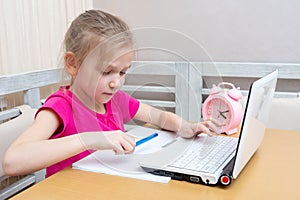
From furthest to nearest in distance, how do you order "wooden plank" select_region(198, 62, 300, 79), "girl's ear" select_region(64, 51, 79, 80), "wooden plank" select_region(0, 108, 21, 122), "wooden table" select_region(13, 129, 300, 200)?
"wooden plank" select_region(198, 62, 300, 79) < "wooden plank" select_region(0, 108, 21, 122) < "girl's ear" select_region(64, 51, 79, 80) < "wooden table" select_region(13, 129, 300, 200)

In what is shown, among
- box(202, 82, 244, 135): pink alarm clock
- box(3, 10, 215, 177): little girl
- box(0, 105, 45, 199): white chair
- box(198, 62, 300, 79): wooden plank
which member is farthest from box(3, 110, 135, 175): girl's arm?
box(198, 62, 300, 79): wooden plank

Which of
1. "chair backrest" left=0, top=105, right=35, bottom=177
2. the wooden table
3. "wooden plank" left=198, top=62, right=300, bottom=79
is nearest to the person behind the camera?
the wooden table

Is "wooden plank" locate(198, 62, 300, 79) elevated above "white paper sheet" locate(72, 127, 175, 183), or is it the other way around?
"wooden plank" locate(198, 62, 300, 79)

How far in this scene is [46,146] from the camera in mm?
746

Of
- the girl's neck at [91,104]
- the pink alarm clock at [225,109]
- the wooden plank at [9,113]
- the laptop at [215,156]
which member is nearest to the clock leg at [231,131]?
the pink alarm clock at [225,109]

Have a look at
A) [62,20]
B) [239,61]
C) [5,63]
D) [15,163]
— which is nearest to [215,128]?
[15,163]

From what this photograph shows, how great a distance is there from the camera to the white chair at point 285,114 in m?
1.20

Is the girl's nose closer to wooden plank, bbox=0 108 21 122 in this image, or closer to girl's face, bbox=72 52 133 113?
girl's face, bbox=72 52 133 113

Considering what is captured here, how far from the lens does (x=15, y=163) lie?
0.72 metres

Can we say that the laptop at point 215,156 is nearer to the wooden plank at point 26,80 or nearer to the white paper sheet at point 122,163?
the white paper sheet at point 122,163

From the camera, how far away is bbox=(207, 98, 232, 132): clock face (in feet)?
3.35

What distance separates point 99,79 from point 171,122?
33 centimetres

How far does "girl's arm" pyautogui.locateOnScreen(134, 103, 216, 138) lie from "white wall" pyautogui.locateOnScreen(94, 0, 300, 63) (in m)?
0.49

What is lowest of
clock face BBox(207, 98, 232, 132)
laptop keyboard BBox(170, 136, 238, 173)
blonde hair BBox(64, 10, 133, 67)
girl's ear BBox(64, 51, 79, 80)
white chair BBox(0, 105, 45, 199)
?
white chair BBox(0, 105, 45, 199)
